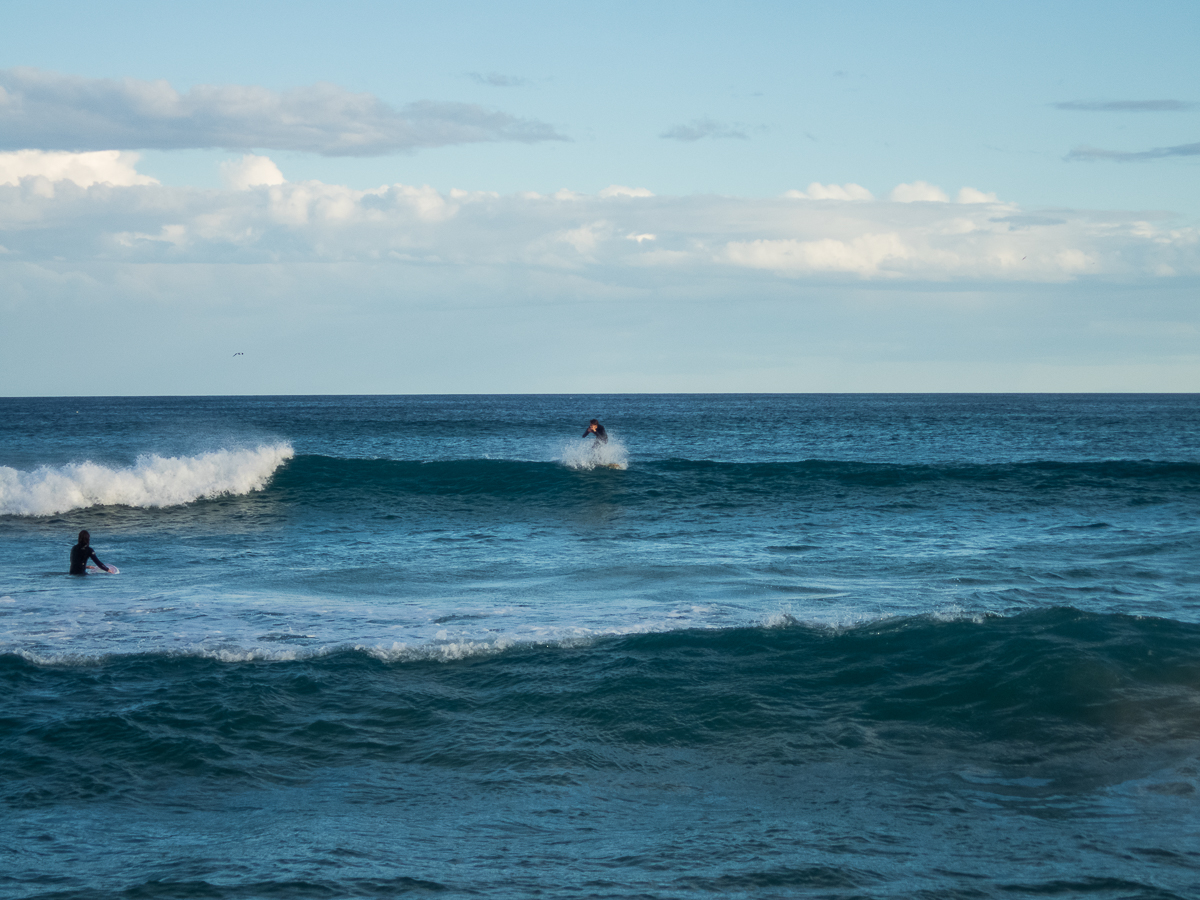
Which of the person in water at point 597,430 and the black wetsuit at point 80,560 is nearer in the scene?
the black wetsuit at point 80,560

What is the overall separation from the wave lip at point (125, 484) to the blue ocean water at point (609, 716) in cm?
422

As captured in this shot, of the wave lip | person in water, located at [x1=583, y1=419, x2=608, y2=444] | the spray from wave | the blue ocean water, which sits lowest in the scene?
the blue ocean water

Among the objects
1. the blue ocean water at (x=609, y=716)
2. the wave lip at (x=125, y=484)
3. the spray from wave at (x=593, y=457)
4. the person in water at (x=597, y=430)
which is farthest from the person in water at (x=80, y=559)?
the spray from wave at (x=593, y=457)

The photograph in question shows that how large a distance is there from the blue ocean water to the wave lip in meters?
4.22

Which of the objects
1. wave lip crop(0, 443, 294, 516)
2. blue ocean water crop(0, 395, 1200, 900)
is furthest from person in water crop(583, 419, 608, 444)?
wave lip crop(0, 443, 294, 516)

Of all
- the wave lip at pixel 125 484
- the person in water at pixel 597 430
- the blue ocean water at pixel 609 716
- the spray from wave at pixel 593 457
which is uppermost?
the person in water at pixel 597 430

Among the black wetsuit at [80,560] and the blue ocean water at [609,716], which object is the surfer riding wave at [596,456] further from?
the black wetsuit at [80,560]

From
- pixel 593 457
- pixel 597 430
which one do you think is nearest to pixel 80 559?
pixel 597 430

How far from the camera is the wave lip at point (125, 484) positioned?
926 inches

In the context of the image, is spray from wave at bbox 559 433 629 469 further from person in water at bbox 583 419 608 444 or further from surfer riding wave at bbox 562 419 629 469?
person in water at bbox 583 419 608 444

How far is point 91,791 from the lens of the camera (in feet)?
23.1

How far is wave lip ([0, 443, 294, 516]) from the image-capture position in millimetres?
23531

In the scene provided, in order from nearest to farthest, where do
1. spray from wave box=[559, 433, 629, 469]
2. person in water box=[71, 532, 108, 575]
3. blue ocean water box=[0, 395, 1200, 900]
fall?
blue ocean water box=[0, 395, 1200, 900], person in water box=[71, 532, 108, 575], spray from wave box=[559, 433, 629, 469]

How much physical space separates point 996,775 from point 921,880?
2.04 m
